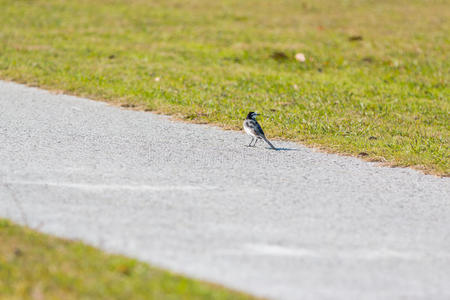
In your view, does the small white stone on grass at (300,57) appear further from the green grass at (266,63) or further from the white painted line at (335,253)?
the white painted line at (335,253)

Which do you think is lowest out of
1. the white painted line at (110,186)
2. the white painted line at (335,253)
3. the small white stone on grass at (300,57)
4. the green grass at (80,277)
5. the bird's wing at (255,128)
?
the small white stone on grass at (300,57)

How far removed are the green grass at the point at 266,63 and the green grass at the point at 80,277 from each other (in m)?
5.07

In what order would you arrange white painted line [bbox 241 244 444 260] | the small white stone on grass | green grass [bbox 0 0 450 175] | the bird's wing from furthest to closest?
the small white stone on grass → green grass [bbox 0 0 450 175] → the bird's wing → white painted line [bbox 241 244 444 260]

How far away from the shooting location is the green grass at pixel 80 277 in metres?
4.84

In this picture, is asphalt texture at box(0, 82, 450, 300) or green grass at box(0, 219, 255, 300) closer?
green grass at box(0, 219, 255, 300)

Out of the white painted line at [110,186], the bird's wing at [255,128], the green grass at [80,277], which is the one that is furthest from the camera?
the bird's wing at [255,128]

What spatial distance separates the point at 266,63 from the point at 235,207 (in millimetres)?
11894

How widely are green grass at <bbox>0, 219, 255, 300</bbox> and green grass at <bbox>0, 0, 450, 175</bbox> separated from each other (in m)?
5.07

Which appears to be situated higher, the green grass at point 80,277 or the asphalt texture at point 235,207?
the green grass at point 80,277

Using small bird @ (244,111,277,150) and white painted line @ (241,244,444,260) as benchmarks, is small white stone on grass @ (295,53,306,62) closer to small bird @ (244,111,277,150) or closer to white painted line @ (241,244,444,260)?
small bird @ (244,111,277,150)

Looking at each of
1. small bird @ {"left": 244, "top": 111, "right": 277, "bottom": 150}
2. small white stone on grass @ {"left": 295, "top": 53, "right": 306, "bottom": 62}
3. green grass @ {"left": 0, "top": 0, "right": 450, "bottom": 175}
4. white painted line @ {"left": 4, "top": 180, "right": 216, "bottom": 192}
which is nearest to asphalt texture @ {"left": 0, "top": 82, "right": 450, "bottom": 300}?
white painted line @ {"left": 4, "top": 180, "right": 216, "bottom": 192}

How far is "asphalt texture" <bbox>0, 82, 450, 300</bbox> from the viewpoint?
5613mm

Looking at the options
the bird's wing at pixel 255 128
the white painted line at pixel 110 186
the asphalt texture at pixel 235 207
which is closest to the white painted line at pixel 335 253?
the asphalt texture at pixel 235 207

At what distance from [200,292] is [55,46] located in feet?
53.3
